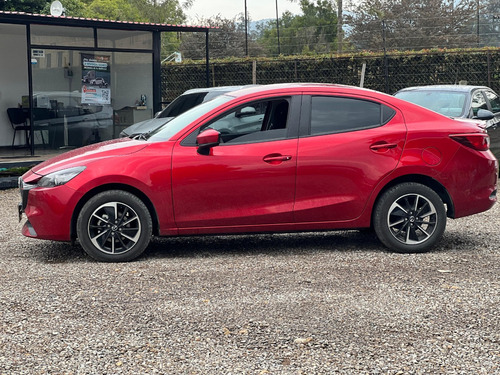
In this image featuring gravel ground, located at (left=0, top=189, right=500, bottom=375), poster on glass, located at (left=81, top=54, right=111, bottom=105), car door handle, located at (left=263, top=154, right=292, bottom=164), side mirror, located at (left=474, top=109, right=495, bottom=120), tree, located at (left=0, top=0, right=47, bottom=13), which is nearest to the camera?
gravel ground, located at (left=0, top=189, right=500, bottom=375)

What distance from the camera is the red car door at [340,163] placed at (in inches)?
290

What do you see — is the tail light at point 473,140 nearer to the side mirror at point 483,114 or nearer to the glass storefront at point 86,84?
the side mirror at point 483,114

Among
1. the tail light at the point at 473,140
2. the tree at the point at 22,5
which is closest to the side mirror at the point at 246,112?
the tail light at the point at 473,140

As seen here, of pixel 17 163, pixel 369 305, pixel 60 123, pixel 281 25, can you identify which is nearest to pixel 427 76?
pixel 60 123

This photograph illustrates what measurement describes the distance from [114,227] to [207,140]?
119 cm

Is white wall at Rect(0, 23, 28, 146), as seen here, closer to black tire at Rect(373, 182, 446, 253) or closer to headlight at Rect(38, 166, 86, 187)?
headlight at Rect(38, 166, 86, 187)

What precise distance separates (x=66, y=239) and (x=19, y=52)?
11290 millimetres

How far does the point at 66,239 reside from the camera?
23.5 ft

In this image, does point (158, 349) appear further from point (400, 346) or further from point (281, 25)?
point (281, 25)

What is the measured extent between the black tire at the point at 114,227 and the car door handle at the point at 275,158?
1236mm

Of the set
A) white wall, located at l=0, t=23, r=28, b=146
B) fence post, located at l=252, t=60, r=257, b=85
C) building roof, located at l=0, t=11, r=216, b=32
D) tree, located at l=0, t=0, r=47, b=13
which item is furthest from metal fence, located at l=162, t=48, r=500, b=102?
tree, located at l=0, t=0, r=47, b=13

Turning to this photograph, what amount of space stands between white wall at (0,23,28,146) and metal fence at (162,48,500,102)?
556 centimetres

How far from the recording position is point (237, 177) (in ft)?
23.7

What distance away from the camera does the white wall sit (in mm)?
A: 17125
